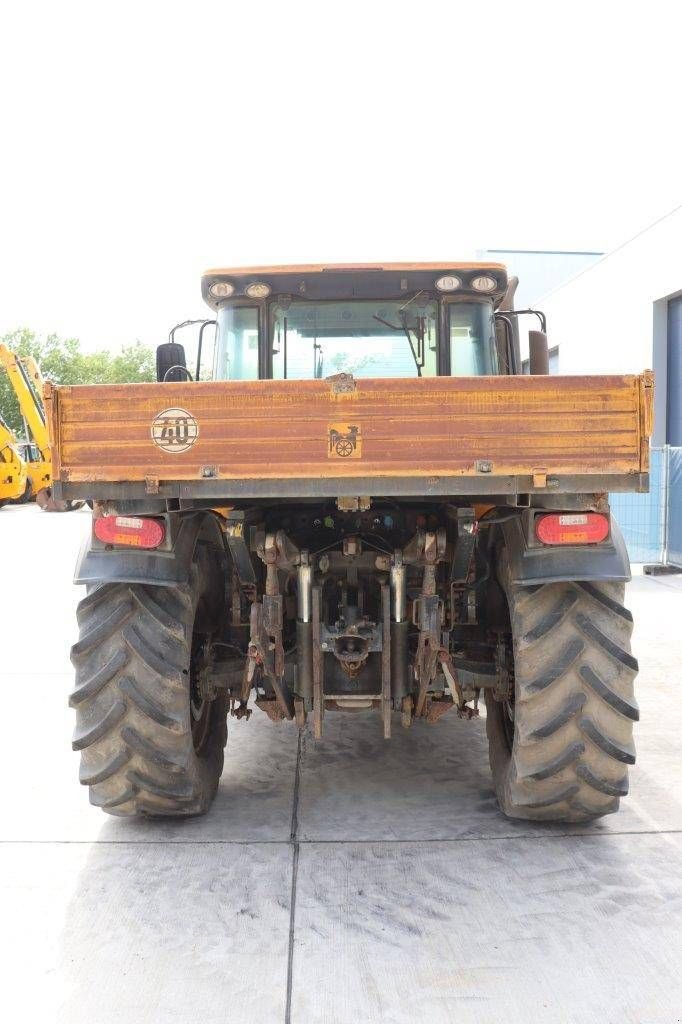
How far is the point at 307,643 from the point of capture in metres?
4.12

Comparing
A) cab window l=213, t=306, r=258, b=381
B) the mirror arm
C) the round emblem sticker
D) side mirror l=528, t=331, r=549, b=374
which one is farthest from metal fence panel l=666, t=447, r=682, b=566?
the round emblem sticker

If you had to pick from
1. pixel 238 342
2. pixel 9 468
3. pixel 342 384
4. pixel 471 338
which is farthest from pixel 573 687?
pixel 9 468

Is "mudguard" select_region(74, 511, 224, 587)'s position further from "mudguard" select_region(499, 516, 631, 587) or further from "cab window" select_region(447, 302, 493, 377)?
"cab window" select_region(447, 302, 493, 377)

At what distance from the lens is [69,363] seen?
192 ft

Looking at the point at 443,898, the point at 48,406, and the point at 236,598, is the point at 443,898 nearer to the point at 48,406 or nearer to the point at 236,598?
the point at 236,598

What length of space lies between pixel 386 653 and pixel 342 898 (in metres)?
1.05

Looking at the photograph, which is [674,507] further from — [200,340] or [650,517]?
[200,340]

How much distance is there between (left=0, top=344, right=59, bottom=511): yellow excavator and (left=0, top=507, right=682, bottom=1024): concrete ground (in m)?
18.0

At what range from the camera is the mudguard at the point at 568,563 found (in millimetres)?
3666

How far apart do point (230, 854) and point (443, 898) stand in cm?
95

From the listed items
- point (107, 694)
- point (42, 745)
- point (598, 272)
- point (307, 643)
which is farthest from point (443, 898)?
point (598, 272)

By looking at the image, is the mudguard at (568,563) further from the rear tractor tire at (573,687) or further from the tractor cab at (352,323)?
the tractor cab at (352,323)

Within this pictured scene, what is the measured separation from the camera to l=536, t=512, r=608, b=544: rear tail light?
3701 mm

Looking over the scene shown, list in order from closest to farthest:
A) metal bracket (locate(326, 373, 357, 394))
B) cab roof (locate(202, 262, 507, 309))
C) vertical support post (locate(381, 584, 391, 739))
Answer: metal bracket (locate(326, 373, 357, 394))
vertical support post (locate(381, 584, 391, 739))
cab roof (locate(202, 262, 507, 309))
